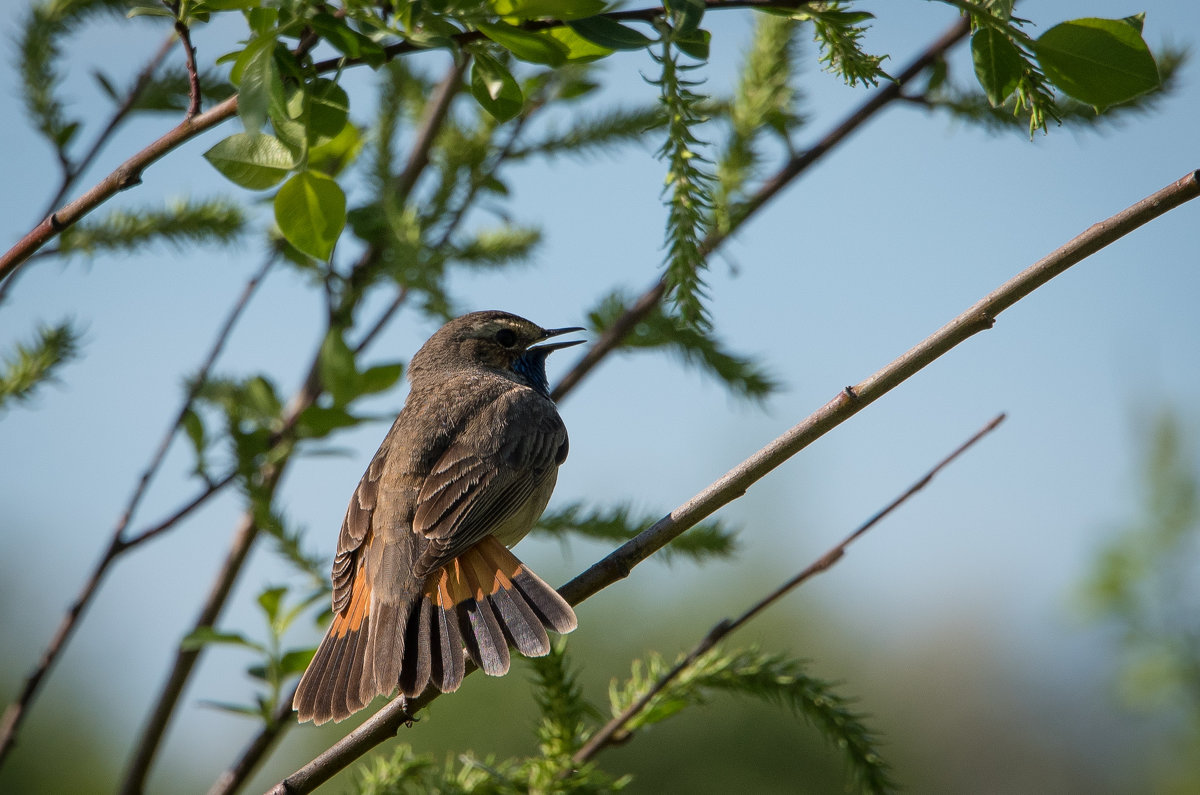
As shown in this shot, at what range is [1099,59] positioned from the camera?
1456mm

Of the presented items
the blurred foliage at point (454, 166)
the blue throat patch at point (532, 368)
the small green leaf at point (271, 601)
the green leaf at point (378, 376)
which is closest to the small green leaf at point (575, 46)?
the blurred foliage at point (454, 166)

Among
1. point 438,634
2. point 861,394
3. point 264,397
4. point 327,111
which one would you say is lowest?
point 861,394

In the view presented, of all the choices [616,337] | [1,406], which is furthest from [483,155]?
[1,406]

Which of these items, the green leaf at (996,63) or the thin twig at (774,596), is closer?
the green leaf at (996,63)

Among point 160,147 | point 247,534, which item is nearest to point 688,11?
point 160,147

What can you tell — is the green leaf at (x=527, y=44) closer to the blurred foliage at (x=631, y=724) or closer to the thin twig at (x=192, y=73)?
the thin twig at (x=192, y=73)

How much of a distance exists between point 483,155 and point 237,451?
147 cm

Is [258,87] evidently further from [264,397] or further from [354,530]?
[354,530]

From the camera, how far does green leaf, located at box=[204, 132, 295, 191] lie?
4.96 ft

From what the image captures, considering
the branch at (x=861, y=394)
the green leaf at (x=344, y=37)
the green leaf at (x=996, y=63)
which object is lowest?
the branch at (x=861, y=394)

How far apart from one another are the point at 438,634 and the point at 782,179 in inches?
71.9

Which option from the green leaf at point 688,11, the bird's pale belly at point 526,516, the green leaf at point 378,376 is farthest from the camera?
the bird's pale belly at point 526,516

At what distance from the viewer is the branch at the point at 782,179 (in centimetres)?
319

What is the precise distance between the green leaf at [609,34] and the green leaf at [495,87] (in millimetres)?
163
